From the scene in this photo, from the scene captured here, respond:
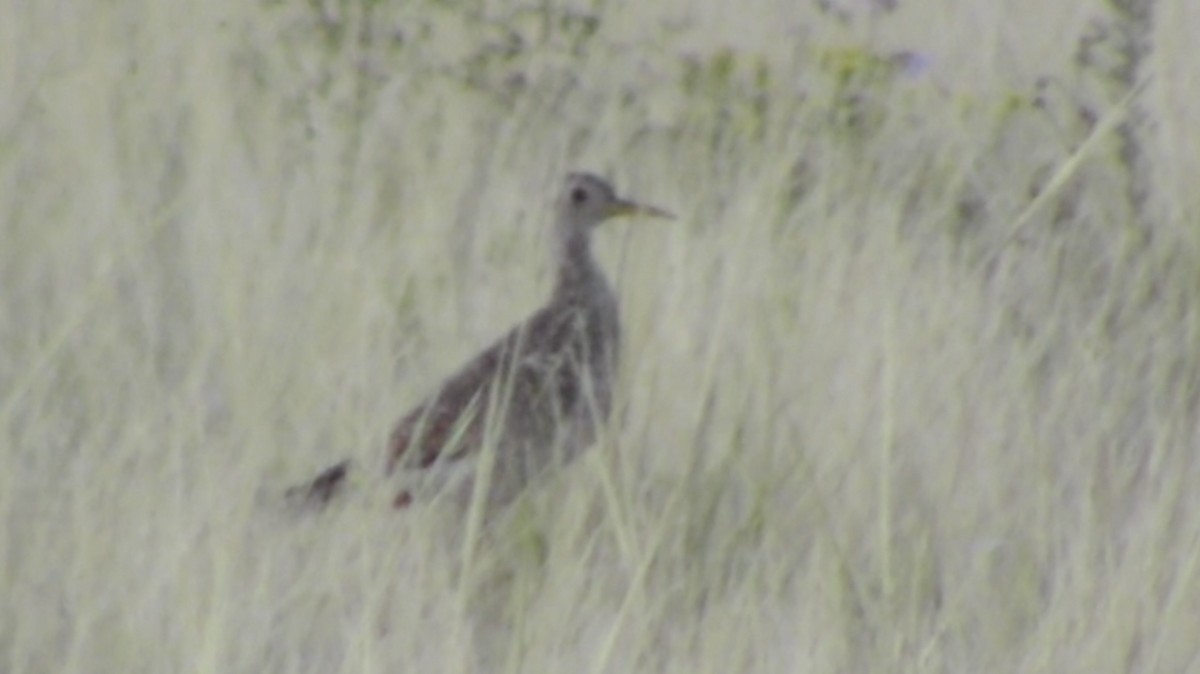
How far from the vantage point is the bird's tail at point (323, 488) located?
190 inches

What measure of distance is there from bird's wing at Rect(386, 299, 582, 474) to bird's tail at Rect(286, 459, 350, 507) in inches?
3.4

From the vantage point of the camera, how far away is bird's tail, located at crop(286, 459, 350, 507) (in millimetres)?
4828

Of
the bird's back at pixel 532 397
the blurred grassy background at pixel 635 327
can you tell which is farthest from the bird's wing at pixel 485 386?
the blurred grassy background at pixel 635 327

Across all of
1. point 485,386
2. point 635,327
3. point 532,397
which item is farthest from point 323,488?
point 635,327

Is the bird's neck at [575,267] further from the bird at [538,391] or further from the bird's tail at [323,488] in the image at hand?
the bird's tail at [323,488]

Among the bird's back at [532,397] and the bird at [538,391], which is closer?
the bird at [538,391]

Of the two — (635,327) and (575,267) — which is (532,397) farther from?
(575,267)

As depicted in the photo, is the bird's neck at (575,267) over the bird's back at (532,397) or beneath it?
over

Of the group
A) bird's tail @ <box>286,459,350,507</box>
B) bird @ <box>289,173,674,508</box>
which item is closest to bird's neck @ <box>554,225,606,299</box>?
bird @ <box>289,173,674,508</box>

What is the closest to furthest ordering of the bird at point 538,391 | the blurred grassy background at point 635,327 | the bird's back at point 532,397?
the blurred grassy background at point 635,327 → the bird at point 538,391 → the bird's back at point 532,397

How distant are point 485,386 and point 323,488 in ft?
1.75

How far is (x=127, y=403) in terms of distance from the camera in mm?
5180

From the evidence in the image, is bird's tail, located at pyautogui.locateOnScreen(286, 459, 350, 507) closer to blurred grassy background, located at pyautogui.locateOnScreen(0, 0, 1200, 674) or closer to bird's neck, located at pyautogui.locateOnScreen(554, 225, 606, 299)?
blurred grassy background, located at pyautogui.locateOnScreen(0, 0, 1200, 674)

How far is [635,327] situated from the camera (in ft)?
19.2
